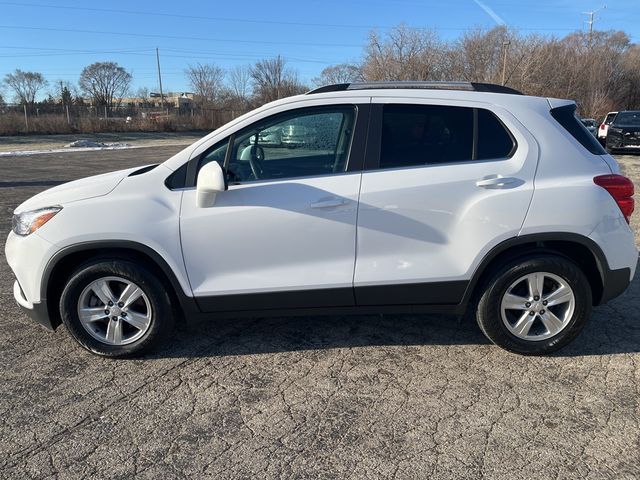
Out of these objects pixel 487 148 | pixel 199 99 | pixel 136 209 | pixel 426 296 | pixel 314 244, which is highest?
pixel 199 99

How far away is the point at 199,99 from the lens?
60.6 meters

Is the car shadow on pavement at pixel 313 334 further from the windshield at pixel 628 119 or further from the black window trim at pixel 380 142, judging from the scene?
the windshield at pixel 628 119

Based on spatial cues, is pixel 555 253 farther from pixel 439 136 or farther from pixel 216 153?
pixel 216 153

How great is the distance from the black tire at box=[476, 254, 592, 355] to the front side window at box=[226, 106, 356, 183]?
4.41 feet

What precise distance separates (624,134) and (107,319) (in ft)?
65.3

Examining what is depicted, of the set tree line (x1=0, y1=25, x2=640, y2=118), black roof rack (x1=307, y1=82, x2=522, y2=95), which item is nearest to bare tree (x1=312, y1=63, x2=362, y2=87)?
tree line (x1=0, y1=25, x2=640, y2=118)

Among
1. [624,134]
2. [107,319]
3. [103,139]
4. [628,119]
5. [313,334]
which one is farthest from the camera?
[103,139]

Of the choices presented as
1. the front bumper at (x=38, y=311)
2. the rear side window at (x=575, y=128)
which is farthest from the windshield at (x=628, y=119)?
the front bumper at (x=38, y=311)

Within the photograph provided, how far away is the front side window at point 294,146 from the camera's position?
137 inches

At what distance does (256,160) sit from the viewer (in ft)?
11.7

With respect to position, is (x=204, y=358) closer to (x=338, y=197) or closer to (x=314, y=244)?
(x=314, y=244)

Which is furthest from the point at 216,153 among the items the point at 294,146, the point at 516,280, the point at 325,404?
the point at 516,280

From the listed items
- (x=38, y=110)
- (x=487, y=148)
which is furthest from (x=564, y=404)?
(x=38, y=110)

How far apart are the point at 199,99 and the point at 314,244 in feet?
201
